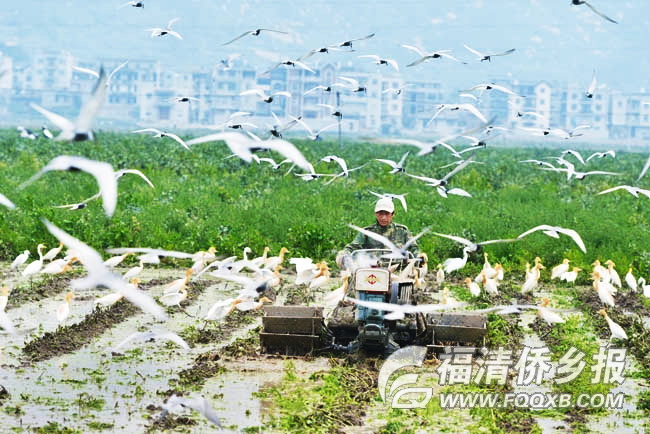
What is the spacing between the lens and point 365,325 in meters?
10.1

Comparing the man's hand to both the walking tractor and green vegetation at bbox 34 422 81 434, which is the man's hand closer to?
the walking tractor

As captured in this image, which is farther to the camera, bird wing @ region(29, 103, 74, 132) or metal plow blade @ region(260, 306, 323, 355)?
metal plow blade @ region(260, 306, 323, 355)

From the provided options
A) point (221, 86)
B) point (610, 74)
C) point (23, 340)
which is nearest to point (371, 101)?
point (221, 86)

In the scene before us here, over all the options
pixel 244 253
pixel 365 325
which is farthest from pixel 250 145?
pixel 244 253

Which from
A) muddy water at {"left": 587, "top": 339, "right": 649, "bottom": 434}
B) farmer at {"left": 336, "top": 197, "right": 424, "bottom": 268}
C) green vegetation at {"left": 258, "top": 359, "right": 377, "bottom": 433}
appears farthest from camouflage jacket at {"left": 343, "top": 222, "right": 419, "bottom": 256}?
muddy water at {"left": 587, "top": 339, "right": 649, "bottom": 434}

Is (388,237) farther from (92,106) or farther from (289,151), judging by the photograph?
(92,106)

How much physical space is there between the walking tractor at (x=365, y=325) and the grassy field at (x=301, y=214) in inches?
127

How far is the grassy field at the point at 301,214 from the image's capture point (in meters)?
18.1

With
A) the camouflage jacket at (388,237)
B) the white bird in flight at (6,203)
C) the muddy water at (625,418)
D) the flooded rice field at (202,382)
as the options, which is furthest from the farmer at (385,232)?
the white bird in flight at (6,203)

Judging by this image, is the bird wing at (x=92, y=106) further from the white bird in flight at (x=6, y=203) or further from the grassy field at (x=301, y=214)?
the grassy field at (x=301, y=214)

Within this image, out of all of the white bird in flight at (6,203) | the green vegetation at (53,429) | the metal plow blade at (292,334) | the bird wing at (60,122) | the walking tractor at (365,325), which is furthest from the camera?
the metal plow blade at (292,334)

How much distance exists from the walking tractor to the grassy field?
127 inches

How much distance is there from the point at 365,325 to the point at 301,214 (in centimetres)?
1130

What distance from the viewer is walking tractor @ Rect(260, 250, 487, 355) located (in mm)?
10352
